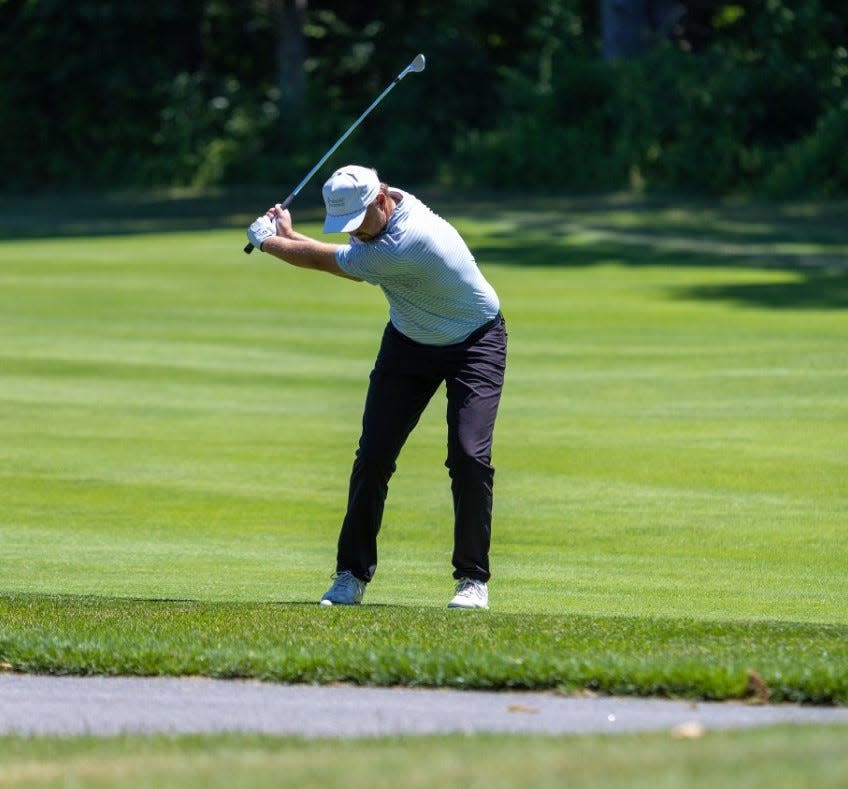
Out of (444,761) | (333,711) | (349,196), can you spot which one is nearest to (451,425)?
(349,196)

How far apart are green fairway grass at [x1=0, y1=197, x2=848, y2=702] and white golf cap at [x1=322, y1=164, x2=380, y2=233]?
1.50 meters

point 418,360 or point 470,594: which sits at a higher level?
point 418,360

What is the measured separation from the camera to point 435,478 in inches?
484

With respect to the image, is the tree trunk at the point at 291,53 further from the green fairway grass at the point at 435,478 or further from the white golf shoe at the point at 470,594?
the white golf shoe at the point at 470,594

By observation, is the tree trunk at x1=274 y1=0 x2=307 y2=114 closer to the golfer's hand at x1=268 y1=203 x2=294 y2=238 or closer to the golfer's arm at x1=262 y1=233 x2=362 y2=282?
the golfer's hand at x1=268 y1=203 x2=294 y2=238

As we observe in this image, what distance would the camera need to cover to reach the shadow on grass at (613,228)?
25422mm

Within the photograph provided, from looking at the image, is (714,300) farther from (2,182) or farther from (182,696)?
(2,182)

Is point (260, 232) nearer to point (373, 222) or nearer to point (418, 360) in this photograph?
point (373, 222)

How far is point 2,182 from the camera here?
4653 cm

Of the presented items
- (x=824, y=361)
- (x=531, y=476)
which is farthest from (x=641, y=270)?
(x=531, y=476)

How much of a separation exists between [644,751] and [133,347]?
15.0m

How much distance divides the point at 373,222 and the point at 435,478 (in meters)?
4.61

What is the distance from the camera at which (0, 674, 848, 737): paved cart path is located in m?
5.52

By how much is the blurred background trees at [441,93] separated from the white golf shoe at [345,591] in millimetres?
25988
